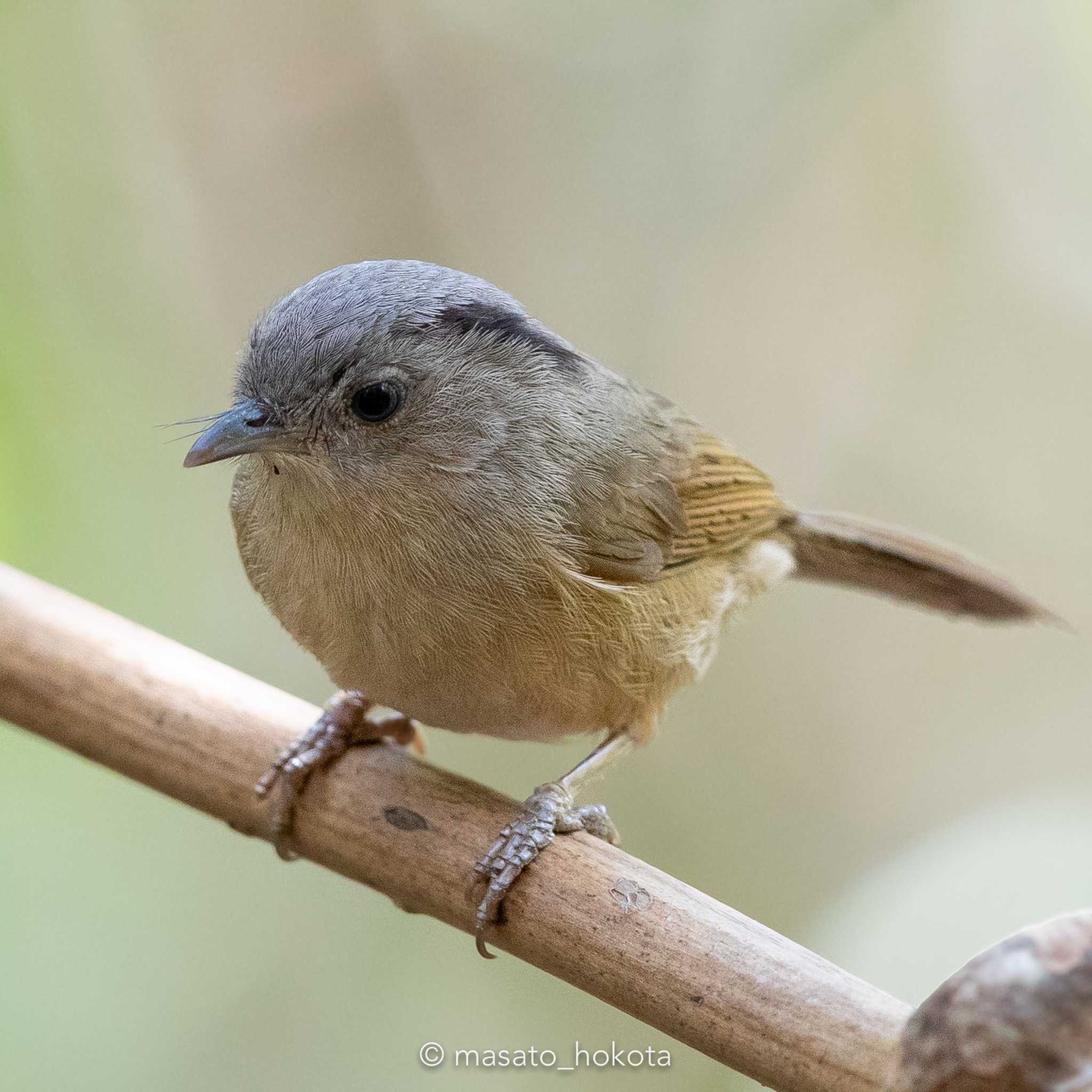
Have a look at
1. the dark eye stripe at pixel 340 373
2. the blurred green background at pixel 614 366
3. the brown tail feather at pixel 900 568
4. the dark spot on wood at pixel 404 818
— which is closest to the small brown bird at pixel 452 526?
the dark eye stripe at pixel 340 373

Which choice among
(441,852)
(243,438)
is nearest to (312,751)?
(441,852)

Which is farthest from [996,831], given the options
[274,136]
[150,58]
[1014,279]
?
[150,58]

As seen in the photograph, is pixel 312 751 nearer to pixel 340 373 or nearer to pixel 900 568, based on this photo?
pixel 340 373

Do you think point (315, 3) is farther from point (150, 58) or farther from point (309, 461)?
Result: point (309, 461)

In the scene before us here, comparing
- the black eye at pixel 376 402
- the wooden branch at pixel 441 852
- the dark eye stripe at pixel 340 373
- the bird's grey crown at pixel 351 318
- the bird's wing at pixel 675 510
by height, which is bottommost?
the wooden branch at pixel 441 852

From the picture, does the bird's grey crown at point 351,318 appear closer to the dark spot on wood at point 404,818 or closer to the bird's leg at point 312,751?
the bird's leg at point 312,751

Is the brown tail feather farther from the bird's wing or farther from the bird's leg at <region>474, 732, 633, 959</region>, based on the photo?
the bird's leg at <region>474, 732, 633, 959</region>
